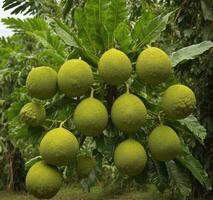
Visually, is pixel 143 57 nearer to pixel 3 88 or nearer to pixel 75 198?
pixel 3 88

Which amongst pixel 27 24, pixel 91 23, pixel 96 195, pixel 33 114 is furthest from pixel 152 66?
pixel 96 195

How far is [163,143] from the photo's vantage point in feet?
5.26

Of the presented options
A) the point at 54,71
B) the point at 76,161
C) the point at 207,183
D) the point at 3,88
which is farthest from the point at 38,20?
the point at 3,88

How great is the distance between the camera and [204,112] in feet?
14.8

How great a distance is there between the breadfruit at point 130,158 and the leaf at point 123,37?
37 centimetres

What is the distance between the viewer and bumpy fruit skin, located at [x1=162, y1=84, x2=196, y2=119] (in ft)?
5.26

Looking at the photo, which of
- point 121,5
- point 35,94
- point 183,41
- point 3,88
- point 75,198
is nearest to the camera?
point 35,94

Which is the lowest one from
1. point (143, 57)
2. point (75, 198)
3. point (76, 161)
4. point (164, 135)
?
point (75, 198)

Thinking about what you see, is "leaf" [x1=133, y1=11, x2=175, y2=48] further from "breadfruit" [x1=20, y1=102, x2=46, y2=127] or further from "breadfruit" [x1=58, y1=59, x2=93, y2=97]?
"breadfruit" [x1=20, y1=102, x2=46, y2=127]

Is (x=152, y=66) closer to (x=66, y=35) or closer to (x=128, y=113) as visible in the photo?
(x=128, y=113)

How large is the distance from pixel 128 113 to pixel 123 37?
328mm

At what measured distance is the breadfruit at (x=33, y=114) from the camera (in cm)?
168

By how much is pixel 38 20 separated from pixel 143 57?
519 millimetres

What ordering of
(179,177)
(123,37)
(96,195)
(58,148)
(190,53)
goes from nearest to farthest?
(58,148)
(123,37)
(190,53)
(179,177)
(96,195)
